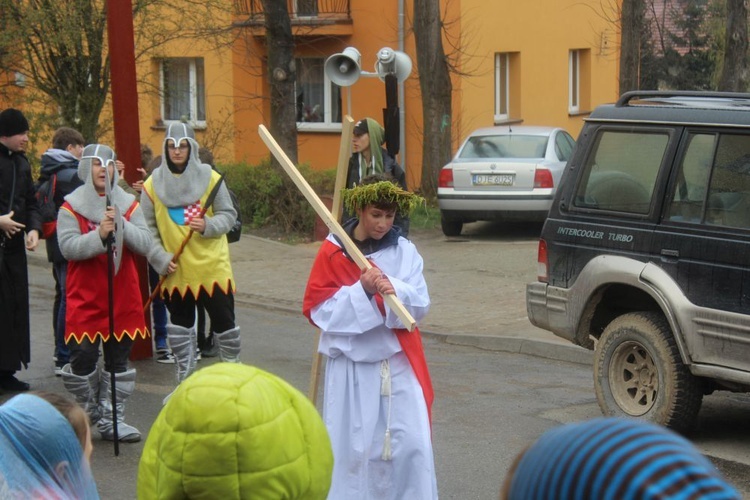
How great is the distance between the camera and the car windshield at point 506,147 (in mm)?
17156

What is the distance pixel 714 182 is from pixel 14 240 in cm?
471

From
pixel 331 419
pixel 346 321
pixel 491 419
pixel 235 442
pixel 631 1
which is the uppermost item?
pixel 631 1

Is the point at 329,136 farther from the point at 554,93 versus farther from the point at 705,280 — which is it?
A: the point at 705,280

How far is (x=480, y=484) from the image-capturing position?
20.9ft

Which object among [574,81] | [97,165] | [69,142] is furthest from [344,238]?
[574,81]

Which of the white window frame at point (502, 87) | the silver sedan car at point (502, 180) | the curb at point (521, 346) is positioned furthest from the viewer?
the white window frame at point (502, 87)

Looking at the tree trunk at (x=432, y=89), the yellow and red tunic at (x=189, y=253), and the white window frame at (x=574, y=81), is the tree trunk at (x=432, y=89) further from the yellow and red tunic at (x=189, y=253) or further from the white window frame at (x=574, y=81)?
the yellow and red tunic at (x=189, y=253)

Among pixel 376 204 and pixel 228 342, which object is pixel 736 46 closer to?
pixel 228 342

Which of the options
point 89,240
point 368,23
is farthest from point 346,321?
point 368,23

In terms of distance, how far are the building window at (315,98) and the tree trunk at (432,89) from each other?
A: 5441 mm

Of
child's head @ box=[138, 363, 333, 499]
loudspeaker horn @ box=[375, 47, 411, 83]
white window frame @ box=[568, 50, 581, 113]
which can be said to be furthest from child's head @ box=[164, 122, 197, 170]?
white window frame @ box=[568, 50, 581, 113]

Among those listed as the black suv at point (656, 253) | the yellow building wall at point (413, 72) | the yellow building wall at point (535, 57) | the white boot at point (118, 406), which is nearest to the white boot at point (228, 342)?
the white boot at point (118, 406)

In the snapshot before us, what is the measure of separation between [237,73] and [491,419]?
1962 centimetres

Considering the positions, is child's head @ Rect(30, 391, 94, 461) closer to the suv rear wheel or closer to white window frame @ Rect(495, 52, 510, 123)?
the suv rear wheel
